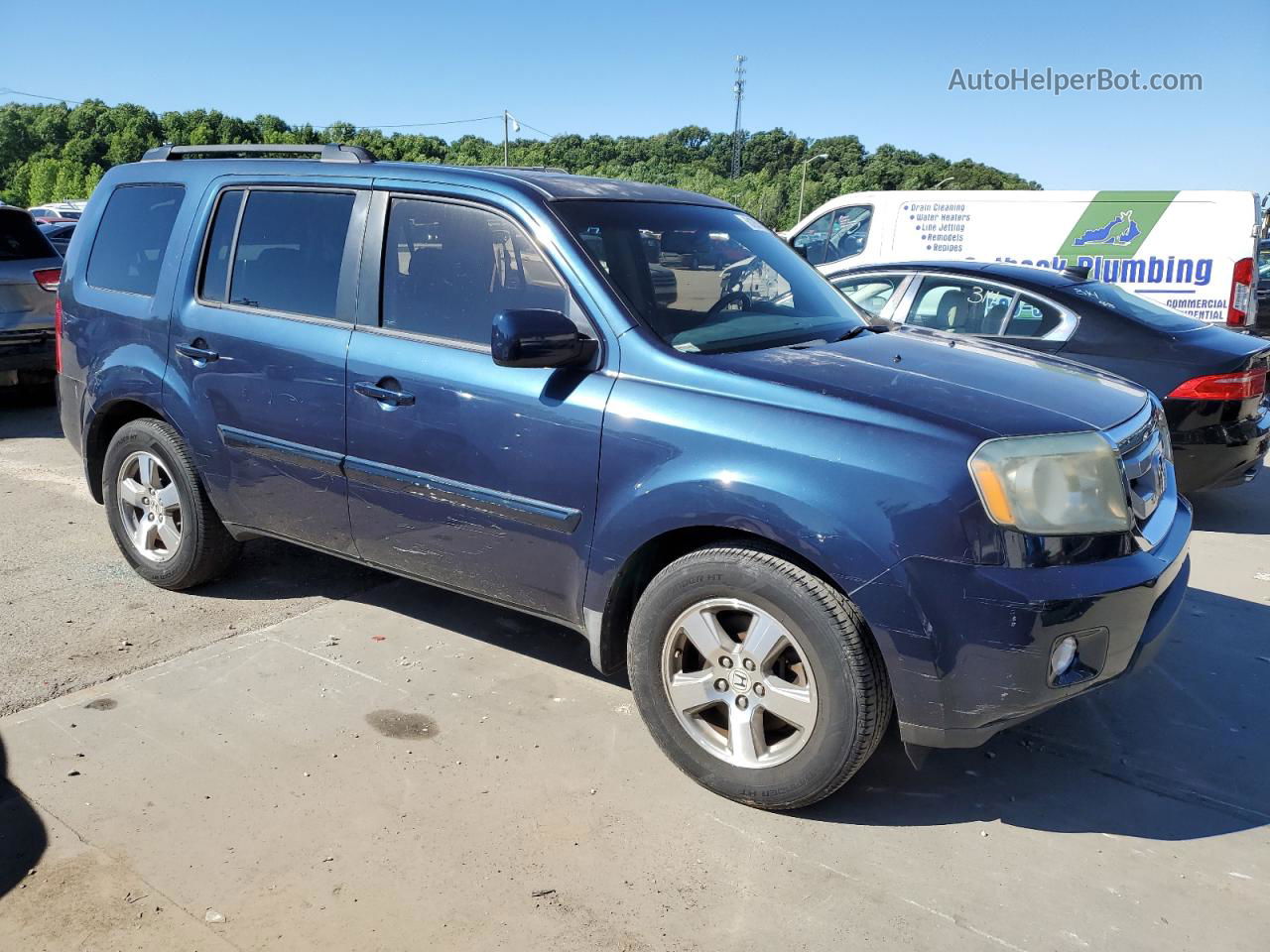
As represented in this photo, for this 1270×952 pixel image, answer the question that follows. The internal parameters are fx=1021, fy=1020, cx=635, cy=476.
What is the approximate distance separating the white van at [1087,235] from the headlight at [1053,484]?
830cm

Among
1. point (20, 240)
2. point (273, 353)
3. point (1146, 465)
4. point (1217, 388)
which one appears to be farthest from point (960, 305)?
point (20, 240)

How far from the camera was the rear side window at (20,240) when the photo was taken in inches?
337

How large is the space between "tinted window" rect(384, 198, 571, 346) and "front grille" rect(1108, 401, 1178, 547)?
1811 millimetres

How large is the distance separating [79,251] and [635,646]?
3.53 m

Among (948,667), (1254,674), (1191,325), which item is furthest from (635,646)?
(1191,325)

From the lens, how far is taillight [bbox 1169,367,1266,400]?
596cm

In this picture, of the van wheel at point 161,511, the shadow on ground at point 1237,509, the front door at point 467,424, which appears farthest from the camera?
the shadow on ground at point 1237,509

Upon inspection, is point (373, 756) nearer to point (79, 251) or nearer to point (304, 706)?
point (304, 706)

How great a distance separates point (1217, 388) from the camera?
5.97 meters

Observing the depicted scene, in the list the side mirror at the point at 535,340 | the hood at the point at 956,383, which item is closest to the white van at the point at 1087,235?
the hood at the point at 956,383

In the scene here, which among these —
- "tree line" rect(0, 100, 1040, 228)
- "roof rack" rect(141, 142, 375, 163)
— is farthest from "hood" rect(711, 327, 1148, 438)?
"tree line" rect(0, 100, 1040, 228)

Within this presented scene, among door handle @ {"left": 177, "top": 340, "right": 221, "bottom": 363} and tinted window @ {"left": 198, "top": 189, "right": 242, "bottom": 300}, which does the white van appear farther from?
door handle @ {"left": 177, "top": 340, "right": 221, "bottom": 363}

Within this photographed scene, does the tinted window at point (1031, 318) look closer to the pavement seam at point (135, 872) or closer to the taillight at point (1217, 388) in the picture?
the taillight at point (1217, 388)

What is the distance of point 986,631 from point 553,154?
96150 mm
